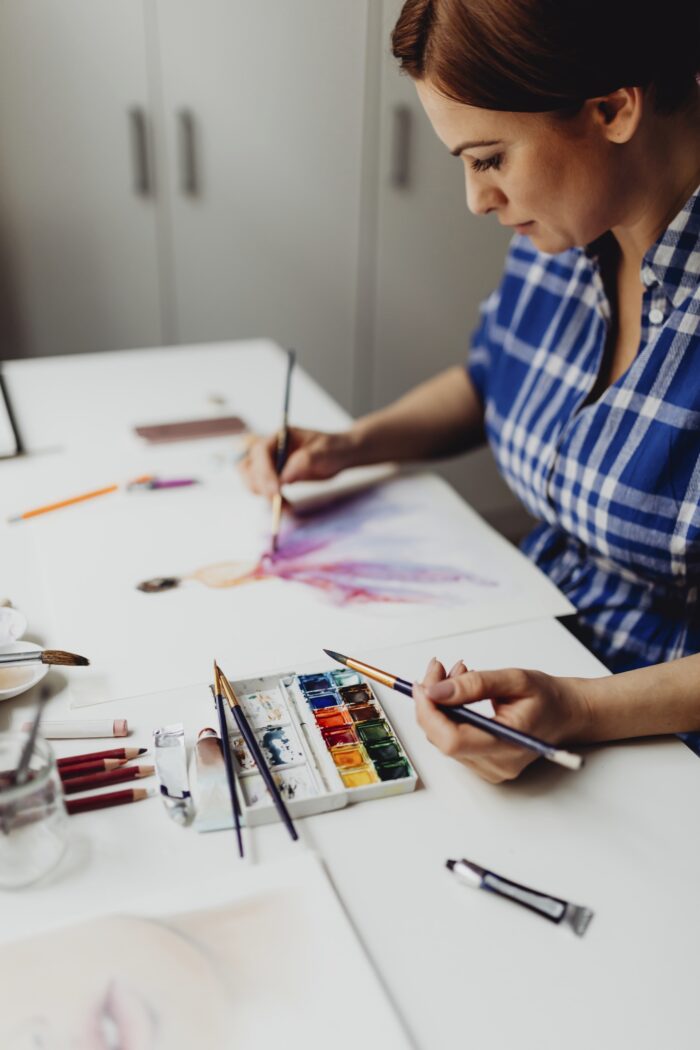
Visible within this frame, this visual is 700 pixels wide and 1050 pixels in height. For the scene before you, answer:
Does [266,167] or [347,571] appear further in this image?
[266,167]

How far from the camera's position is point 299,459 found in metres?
1.12

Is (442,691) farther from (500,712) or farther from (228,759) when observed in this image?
(228,759)

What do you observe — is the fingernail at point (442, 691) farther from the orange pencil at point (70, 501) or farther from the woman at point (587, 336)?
the orange pencil at point (70, 501)

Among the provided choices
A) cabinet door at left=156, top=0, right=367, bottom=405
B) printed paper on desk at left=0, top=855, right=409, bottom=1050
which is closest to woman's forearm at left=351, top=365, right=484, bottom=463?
printed paper on desk at left=0, top=855, right=409, bottom=1050

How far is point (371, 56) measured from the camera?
2.22 metres

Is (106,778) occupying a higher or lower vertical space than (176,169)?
lower

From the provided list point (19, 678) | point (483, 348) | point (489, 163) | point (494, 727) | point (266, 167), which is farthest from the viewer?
point (266, 167)

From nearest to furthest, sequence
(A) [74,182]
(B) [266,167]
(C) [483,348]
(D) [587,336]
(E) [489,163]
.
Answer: (E) [489,163] < (D) [587,336] < (C) [483,348] < (A) [74,182] < (B) [266,167]

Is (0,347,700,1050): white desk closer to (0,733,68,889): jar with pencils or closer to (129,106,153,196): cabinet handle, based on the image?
(0,733,68,889): jar with pencils

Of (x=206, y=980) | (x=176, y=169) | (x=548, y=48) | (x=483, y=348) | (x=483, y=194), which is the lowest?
(x=206, y=980)

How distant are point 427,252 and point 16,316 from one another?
3.47 ft

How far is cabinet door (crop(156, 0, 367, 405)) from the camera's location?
7.02ft

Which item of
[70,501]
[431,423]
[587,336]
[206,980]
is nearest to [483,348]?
[431,423]

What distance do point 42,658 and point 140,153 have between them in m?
1.78
